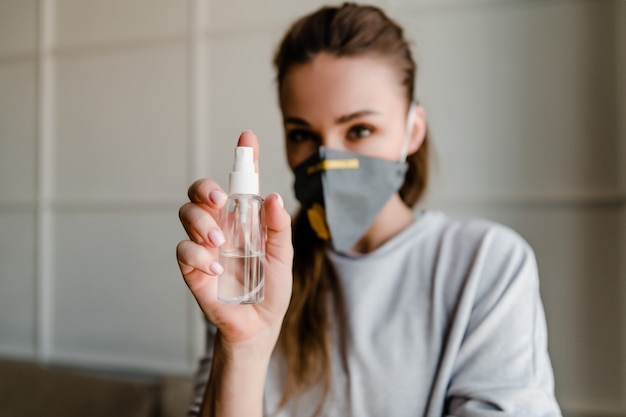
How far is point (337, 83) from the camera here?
0.80 metres

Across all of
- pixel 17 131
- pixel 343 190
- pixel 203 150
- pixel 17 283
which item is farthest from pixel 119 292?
pixel 343 190

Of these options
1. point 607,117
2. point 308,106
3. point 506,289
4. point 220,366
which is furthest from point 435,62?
point 220,366

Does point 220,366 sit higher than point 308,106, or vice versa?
point 308,106

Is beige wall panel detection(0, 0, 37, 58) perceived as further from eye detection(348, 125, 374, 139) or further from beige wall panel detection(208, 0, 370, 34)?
eye detection(348, 125, 374, 139)

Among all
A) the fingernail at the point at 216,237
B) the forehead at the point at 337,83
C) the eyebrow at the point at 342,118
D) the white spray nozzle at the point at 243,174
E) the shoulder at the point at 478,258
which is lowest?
the shoulder at the point at 478,258

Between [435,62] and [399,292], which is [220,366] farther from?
[435,62]

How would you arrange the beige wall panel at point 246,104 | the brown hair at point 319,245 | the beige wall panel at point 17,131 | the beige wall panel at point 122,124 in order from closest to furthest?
the brown hair at point 319,245 → the beige wall panel at point 246,104 → the beige wall panel at point 122,124 → the beige wall panel at point 17,131

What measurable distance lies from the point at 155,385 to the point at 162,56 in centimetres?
93

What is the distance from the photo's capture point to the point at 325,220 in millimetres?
821

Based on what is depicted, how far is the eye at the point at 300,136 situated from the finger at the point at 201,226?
1.09 ft

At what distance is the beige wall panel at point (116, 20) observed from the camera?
155 centimetres

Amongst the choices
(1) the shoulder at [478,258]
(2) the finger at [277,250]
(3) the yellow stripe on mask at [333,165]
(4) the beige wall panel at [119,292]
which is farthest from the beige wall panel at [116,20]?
(2) the finger at [277,250]

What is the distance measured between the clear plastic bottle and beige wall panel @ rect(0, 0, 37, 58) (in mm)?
1568

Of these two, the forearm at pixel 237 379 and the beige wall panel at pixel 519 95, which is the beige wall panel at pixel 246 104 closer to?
the beige wall panel at pixel 519 95
